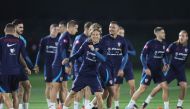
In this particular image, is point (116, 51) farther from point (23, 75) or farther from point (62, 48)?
point (23, 75)

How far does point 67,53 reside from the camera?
47.8 feet

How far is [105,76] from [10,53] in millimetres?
2407

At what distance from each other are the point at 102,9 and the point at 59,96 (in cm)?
2152

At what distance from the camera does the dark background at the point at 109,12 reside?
36.4m

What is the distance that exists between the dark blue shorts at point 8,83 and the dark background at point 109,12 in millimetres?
22743

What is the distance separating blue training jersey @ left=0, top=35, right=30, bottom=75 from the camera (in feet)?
43.4

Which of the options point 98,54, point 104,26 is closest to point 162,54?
point 98,54

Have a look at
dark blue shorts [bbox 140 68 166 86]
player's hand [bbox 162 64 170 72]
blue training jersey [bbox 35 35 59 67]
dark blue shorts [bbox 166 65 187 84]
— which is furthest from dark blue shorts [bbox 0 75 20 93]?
dark blue shorts [bbox 166 65 187 84]

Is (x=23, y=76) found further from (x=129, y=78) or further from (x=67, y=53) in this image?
(x=129, y=78)

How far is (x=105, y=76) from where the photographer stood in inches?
572

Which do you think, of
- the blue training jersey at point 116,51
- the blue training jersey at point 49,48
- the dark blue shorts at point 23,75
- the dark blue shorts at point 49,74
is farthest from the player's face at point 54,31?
the dark blue shorts at point 23,75

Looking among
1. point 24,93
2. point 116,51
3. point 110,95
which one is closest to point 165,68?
point 116,51

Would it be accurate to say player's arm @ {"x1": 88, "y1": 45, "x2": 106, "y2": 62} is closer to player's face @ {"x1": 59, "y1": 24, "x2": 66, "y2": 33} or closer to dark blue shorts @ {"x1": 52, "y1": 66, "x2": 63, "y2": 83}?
dark blue shorts @ {"x1": 52, "y1": 66, "x2": 63, "y2": 83}

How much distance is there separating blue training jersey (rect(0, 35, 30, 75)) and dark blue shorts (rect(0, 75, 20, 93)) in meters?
0.10
